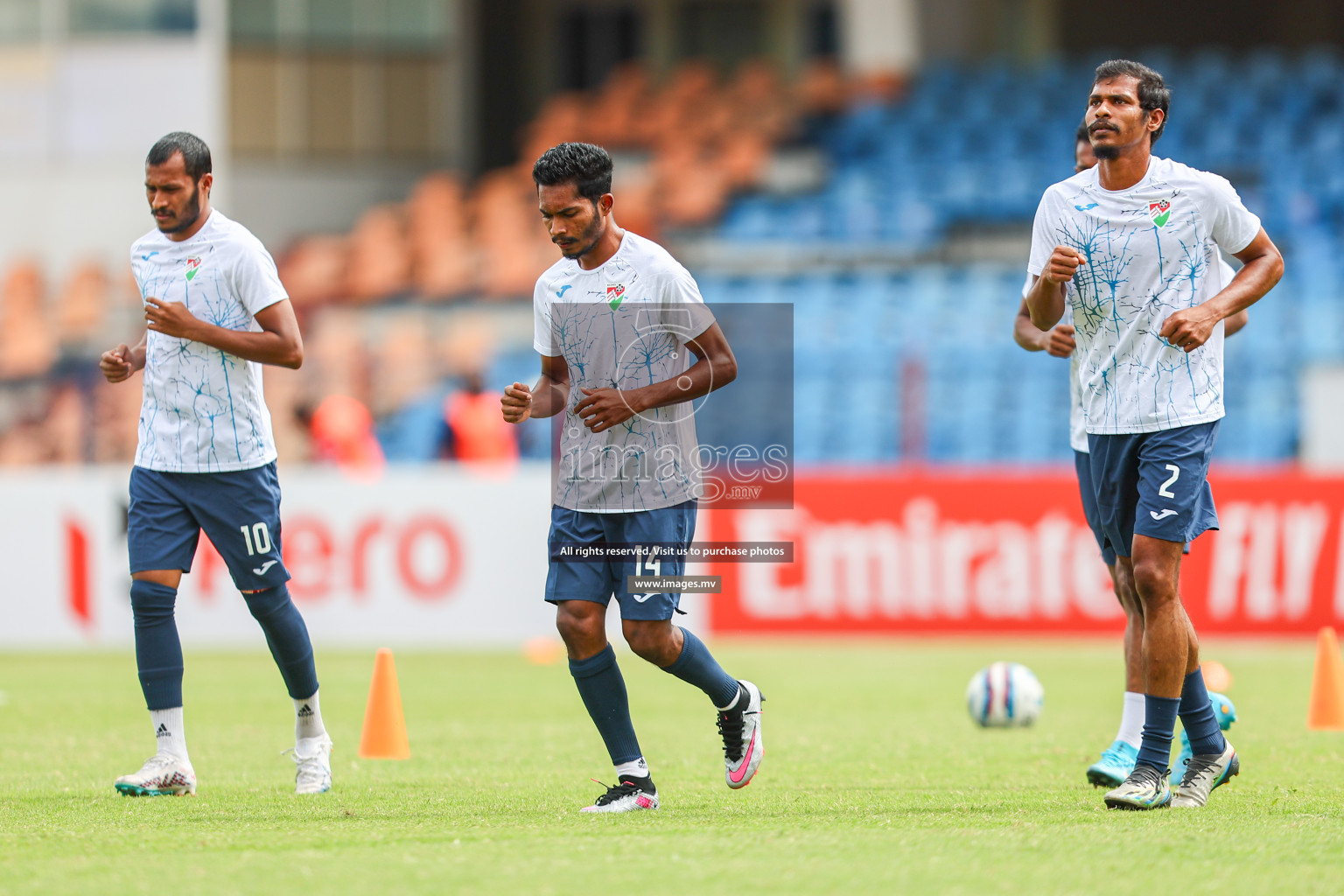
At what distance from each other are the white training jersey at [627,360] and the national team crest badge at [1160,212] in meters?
1.46

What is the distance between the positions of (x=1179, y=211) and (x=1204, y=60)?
61.1 ft

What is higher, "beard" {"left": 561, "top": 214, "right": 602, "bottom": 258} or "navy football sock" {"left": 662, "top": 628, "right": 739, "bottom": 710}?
"beard" {"left": 561, "top": 214, "right": 602, "bottom": 258}

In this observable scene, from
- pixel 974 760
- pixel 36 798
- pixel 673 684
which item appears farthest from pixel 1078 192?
pixel 673 684

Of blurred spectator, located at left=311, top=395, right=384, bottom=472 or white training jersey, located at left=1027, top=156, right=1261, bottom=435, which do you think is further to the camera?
blurred spectator, located at left=311, top=395, right=384, bottom=472

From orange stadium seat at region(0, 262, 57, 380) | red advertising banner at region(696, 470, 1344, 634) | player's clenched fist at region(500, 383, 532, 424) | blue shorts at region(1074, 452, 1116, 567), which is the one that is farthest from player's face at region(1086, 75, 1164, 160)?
orange stadium seat at region(0, 262, 57, 380)

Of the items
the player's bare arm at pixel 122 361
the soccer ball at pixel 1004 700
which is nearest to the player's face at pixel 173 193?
the player's bare arm at pixel 122 361

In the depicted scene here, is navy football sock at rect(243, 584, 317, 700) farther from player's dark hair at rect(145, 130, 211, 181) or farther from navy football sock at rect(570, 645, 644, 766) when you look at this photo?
player's dark hair at rect(145, 130, 211, 181)

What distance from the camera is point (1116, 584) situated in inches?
259

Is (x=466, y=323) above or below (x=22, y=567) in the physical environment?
above

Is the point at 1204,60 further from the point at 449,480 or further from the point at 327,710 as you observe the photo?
the point at 327,710

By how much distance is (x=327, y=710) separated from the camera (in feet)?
31.3

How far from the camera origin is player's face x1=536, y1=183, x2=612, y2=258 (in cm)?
562

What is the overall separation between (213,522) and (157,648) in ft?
1.67

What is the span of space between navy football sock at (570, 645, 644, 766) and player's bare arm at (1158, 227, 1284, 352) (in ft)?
6.78
